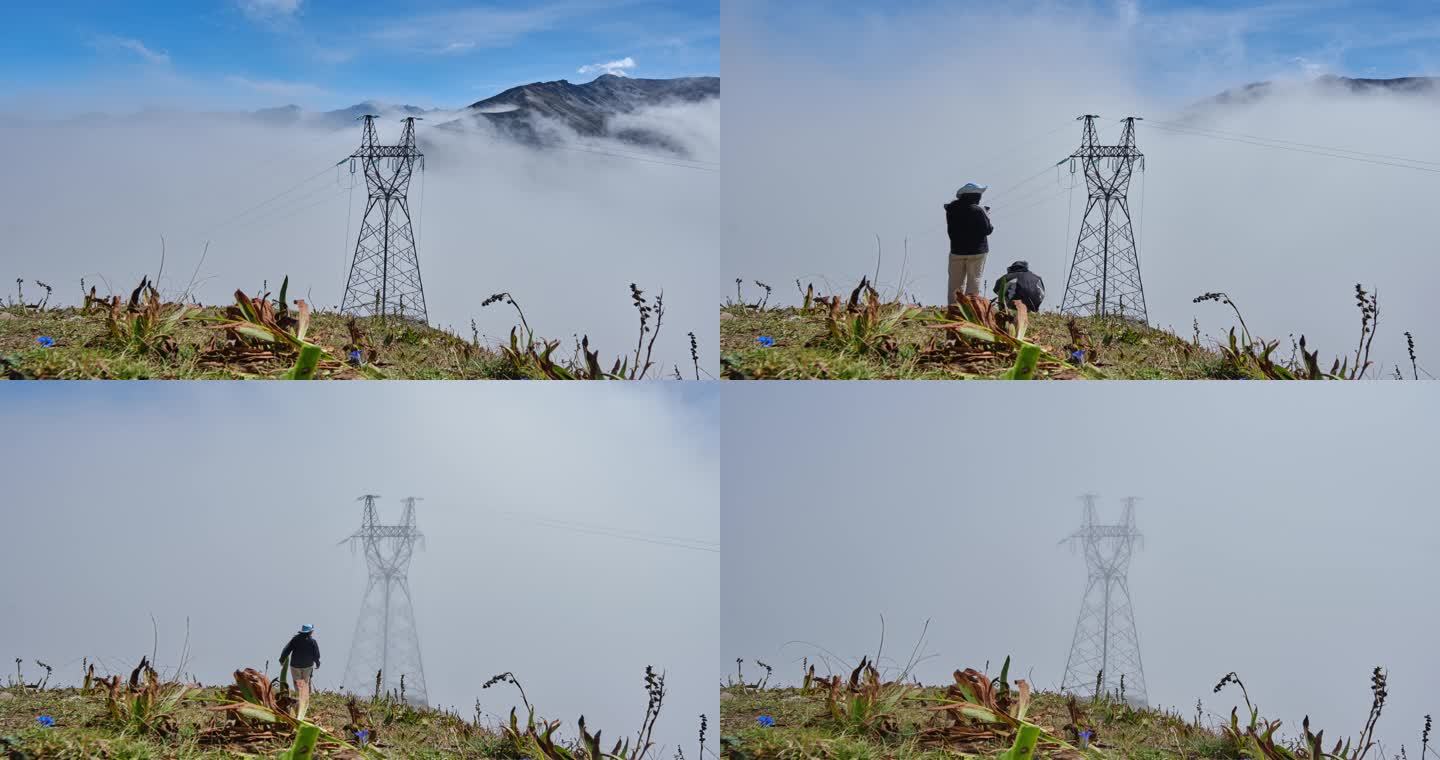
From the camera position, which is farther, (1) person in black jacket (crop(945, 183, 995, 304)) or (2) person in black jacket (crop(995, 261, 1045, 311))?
(2) person in black jacket (crop(995, 261, 1045, 311))

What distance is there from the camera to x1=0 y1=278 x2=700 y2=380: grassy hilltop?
675 cm

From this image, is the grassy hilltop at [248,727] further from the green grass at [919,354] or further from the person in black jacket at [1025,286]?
the person in black jacket at [1025,286]

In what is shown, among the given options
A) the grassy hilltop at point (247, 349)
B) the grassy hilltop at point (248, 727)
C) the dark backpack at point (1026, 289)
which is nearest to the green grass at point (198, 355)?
the grassy hilltop at point (247, 349)

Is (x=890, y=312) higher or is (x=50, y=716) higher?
(x=890, y=312)

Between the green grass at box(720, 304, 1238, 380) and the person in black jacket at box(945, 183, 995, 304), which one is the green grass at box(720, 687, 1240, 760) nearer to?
the green grass at box(720, 304, 1238, 380)

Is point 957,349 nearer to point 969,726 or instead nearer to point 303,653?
point 969,726

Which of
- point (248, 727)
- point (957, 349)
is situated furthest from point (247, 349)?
point (957, 349)

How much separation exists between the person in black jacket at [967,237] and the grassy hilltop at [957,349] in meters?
0.66

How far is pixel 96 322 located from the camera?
24.8 ft

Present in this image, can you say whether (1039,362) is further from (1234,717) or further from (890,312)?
(1234,717)

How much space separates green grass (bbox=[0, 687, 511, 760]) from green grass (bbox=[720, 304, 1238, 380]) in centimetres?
A: 341

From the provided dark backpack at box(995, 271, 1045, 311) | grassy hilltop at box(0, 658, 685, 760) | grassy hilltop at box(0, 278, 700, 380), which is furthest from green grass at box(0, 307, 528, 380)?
dark backpack at box(995, 271, 1045, 311)

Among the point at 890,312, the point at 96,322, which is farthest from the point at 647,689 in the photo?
the point at 96,322

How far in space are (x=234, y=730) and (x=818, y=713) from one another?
400cm
